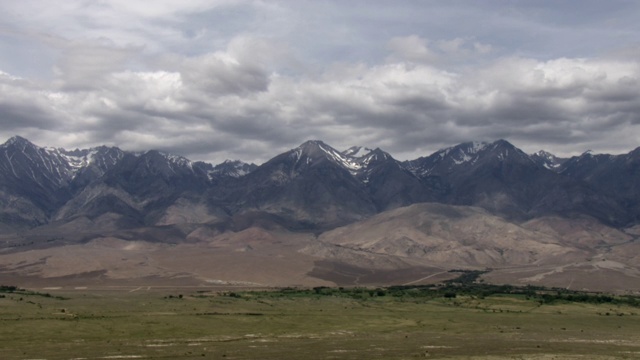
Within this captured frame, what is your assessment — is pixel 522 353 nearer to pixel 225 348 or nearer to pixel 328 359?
pixel 328 359

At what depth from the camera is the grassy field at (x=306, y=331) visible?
306 feet

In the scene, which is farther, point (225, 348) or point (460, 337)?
point (460, 337)

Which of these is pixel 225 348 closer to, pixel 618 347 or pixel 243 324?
pixel 243 324

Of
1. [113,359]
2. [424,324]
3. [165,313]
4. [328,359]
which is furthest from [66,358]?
[424,324]

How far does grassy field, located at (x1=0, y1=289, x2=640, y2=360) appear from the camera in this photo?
93.2m

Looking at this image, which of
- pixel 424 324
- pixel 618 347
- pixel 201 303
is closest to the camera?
pixel 618 347

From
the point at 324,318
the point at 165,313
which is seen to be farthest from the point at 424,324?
the point at 165,313

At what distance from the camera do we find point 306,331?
416 feet

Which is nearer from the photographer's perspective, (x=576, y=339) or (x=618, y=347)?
(x=618, y=347)

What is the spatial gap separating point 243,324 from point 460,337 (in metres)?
42.8

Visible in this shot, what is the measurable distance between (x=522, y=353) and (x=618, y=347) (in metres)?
22.2

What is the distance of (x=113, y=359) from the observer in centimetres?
8262

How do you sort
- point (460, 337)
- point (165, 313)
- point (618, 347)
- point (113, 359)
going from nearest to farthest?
point (113, 359)
point (618, 347)
point (460, 337)
point (165, 313)

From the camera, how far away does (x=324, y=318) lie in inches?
5906
